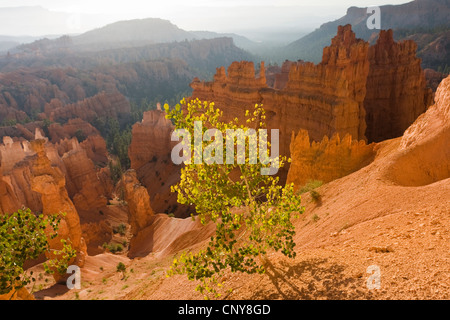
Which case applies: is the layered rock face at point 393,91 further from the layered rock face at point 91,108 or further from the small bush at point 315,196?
the layered rock face at point 91,108

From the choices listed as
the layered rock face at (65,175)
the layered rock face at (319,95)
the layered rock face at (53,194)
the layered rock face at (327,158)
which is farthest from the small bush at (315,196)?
the layered rock face at (65,175)

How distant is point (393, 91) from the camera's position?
2894 cm

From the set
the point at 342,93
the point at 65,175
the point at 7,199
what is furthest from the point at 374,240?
the point at 65,175

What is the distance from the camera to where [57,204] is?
A: 66.0 feet

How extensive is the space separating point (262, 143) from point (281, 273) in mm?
3004

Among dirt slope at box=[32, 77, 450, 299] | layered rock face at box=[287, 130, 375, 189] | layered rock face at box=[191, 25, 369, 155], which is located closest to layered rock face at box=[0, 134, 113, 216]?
layered rock face at box=[191, 25, 369, 155]

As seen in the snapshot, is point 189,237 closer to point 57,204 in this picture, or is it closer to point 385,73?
point 57,204

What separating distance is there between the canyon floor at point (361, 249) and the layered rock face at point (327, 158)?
302 centimetres

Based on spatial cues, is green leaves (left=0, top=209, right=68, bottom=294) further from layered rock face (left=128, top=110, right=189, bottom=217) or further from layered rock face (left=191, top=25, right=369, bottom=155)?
layered rock face (left=128, top=110, right=189, bottom=217)

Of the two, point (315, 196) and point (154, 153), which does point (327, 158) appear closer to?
point (315, 196)

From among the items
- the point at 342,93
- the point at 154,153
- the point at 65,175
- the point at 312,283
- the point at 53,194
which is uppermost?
the point at 342,93

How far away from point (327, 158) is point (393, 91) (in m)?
16.8

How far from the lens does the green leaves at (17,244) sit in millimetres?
6523
